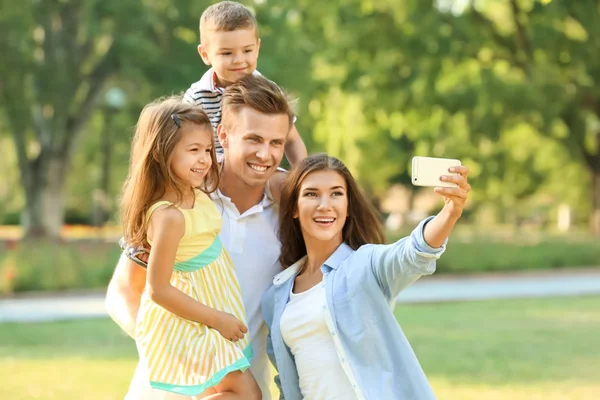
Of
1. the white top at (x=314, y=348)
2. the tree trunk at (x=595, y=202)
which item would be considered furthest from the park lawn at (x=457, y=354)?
the tree trunk at (x=595, y=202)

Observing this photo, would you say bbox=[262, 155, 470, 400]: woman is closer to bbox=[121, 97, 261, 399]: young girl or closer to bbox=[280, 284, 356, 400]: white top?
bbox=[280, 284, 356, 400]: white top

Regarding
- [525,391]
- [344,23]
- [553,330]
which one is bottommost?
[553,330]

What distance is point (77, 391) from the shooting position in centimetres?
936

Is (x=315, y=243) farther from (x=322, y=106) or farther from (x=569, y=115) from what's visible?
(x=322, y=106)

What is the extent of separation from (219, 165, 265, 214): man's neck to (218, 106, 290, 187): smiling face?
4 centimetres

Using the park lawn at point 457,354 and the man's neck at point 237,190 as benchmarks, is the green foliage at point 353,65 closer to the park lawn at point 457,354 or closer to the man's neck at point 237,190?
the park lawn at point 457,354

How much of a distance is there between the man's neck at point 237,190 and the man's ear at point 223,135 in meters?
0.09

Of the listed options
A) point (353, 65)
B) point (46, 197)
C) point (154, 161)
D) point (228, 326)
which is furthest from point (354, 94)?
point (228, 326)

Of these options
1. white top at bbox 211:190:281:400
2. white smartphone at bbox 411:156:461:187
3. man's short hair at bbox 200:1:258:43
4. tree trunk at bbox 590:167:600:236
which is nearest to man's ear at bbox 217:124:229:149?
white top at bbox 211:190:281:400

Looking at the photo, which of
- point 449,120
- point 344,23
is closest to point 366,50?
point 344,23

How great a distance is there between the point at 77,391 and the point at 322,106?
76.8 ft

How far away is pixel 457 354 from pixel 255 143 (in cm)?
821

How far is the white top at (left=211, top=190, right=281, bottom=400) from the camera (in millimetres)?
3725

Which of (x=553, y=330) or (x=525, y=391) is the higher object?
(x=525, y=391)
